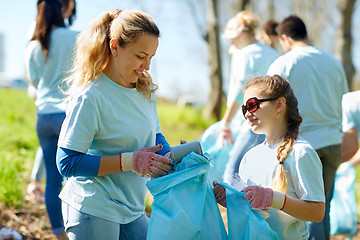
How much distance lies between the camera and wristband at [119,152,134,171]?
77.7 inches

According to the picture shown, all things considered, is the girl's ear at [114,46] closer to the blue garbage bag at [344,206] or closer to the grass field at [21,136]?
the grass field at [21,136]

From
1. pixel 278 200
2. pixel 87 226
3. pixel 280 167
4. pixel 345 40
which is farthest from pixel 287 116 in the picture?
pixel 345 40

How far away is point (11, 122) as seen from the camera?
9461mm

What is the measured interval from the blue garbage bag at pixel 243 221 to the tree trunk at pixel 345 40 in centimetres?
835

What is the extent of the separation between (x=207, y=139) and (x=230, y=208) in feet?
7.23

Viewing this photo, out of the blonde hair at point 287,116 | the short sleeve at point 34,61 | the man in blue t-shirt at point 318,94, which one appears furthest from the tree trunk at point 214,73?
the blonde hair at point 287,116

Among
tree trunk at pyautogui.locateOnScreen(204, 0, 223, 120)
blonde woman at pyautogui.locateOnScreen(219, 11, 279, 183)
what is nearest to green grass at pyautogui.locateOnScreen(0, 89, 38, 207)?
blonde woman at pyautogui.locateOnScreen(219, 11, 279, 183)

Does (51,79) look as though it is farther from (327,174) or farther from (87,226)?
(327,174)

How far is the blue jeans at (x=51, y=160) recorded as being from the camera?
11.4ft

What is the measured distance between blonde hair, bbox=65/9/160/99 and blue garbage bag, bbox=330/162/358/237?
295 centimetres

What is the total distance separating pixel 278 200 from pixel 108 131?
86cm

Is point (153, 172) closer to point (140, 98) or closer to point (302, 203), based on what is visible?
point (140, 98)

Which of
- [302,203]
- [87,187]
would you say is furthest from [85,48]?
[302,203]

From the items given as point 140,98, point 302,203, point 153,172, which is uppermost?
point 140,98
